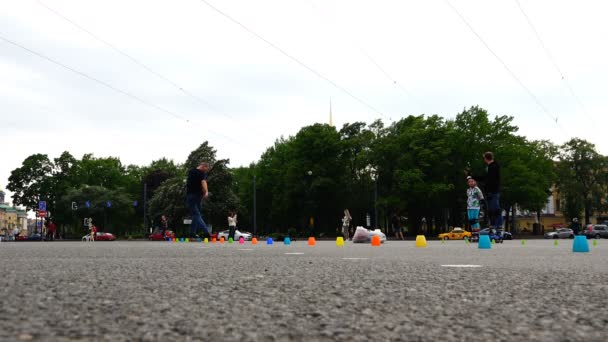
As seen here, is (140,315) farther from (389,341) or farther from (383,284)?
(383,284)

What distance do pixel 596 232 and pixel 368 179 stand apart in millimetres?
24091

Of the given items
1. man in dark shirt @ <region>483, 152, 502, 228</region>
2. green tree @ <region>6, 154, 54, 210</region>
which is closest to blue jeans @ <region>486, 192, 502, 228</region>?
man in dark shirt @ <region>483, 152, 502, 228</region>

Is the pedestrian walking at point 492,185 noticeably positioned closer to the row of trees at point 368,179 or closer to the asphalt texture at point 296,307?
the asphalt texture at point 296,307

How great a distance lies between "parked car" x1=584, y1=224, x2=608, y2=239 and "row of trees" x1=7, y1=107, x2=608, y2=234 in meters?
4.93

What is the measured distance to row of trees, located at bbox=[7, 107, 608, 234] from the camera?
5794 centimetres

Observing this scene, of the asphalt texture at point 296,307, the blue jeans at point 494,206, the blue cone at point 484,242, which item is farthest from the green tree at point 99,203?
the asphalt texture at point 296,307

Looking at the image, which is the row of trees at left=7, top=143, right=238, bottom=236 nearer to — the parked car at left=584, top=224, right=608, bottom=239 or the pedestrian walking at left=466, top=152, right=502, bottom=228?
the parked car at left=584, top=224, right=608, bottom=239

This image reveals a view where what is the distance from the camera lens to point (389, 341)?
2281 mm

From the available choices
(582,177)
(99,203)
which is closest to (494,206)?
(582,177)

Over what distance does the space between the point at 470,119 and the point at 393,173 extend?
9.51m

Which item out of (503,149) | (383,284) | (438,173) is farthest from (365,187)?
(383,284)

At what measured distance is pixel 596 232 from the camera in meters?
56.7

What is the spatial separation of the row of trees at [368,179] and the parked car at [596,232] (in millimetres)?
4929

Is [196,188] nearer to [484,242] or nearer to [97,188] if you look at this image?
[484,242]
